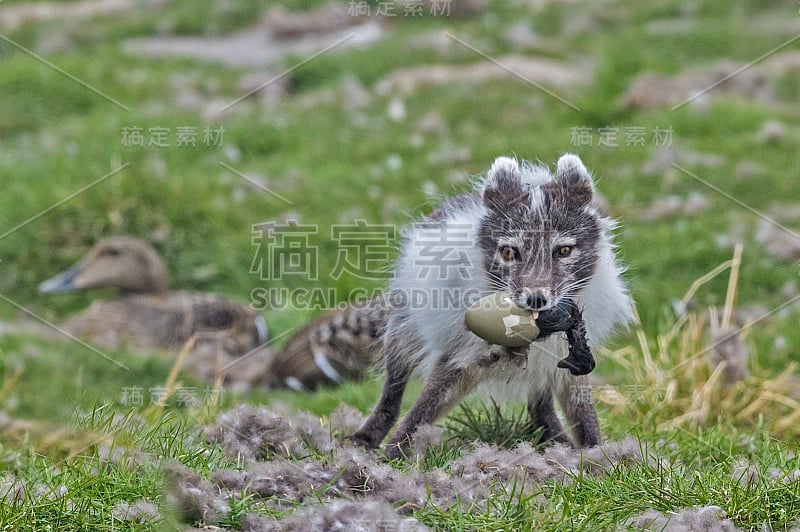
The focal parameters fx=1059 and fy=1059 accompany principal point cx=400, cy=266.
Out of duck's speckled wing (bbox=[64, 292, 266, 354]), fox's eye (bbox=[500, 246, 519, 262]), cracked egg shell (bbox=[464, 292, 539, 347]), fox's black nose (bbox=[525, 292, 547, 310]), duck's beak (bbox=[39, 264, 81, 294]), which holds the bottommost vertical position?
duck's speckled wing (bbox=[64, 292, 266, 354])

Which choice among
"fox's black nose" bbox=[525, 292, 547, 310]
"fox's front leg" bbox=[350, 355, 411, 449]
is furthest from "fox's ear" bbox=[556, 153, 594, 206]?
"fox's front leg" bbox=[350, 355, 411, 449]

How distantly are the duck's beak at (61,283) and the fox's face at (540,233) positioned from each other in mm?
5881

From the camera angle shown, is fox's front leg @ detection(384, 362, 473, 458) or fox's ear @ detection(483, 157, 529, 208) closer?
fox's ear @ detection(483, 157, 529, 208)

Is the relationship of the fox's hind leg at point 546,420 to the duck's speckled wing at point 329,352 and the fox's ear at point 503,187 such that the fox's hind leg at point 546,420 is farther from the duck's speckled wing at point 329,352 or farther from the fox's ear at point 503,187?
the duck's speckled wing at point 329,352

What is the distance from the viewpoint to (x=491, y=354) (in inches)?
189

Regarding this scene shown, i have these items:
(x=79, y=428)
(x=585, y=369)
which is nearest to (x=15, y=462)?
(x=79, y=428)

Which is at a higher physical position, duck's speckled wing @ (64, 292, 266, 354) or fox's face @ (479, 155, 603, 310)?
fox's face @ (479, 155, 603, 310)

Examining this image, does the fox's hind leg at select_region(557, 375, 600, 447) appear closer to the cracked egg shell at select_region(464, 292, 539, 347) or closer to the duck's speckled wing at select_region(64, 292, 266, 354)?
the cracked egg shell at select_region(464, 292, 539, 347)

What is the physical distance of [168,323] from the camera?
9258mm

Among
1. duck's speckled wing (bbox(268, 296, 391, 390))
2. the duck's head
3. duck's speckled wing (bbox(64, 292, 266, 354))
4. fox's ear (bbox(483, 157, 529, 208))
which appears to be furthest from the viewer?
the duck's head

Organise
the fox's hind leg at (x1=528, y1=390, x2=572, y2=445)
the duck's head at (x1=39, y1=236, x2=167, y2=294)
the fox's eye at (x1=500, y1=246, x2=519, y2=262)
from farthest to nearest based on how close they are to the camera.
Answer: the duck's head at (x1=39, y1=236, x2=167, y2=294), the fox's hind leg at (x1=528, y1=390, x2=572, y2=445), the fox's eye at (x1=500, y1=246, x2=519, y2=262)

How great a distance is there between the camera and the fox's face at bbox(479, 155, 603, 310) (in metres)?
4.51

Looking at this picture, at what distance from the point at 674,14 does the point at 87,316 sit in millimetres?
11154

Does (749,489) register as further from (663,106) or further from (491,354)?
(663,106)
